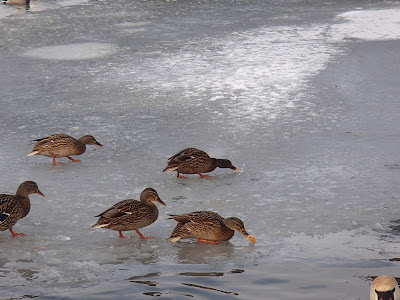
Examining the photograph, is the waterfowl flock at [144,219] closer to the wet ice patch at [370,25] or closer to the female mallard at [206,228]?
the female mallard at [206,228]

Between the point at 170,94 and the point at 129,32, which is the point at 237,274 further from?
the point at 129,32

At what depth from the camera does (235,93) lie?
36.6 feet

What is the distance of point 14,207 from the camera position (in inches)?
246

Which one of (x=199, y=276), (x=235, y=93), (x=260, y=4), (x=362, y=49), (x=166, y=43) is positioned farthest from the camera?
(x=260, y=4)

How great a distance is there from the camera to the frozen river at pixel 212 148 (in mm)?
5465

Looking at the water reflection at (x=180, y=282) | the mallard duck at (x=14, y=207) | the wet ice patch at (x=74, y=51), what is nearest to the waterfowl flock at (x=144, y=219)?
the mallard duck at (x=14, y=207)

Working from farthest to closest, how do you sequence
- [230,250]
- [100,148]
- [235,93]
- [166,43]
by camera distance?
1. [166,43]
2. [235,93]
3. [100,148]
4. [230,250]

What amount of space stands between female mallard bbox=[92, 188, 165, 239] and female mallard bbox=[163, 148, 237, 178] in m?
1.33

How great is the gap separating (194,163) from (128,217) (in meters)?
1.66

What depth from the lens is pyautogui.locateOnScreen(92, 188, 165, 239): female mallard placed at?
616 cm

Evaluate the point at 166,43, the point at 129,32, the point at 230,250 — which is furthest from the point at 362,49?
the point at 230,250

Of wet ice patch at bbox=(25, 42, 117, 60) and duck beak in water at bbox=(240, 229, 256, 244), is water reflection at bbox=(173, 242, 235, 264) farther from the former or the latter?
wet ice patch at bbox=(25, 42, 117, 60)

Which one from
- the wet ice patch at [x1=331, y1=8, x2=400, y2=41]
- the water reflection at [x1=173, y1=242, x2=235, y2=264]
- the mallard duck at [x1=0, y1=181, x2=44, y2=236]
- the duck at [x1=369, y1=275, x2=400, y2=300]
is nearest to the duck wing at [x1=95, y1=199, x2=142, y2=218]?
the water reflection at [x1=173, y1=242, x2=235, y2=264]

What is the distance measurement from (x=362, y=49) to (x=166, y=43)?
4031 millimetres
